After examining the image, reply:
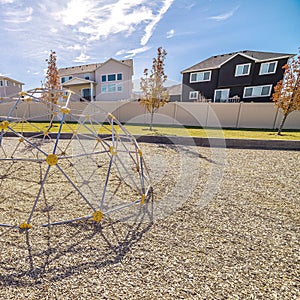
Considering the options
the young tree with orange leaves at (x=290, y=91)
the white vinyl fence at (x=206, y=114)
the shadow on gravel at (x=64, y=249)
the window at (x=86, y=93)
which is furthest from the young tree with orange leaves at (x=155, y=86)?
the window at (x=86, y=93)

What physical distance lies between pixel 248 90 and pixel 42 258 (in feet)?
77.4

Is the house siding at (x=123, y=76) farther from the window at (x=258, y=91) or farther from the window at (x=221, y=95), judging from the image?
the window at (x=258, y=91)

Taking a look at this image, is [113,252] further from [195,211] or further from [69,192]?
[69,192]

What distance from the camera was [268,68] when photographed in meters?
18.9

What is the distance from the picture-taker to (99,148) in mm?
7391

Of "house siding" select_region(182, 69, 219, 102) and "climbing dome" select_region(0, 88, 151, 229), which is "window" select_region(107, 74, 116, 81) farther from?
"climbing dome" select_region(0, 88, 151, 229)

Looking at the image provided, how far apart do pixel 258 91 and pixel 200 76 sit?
691cm

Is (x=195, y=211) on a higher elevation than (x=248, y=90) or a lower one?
lower

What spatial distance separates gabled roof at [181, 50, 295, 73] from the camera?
18.8 meters

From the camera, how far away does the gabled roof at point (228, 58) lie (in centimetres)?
1877

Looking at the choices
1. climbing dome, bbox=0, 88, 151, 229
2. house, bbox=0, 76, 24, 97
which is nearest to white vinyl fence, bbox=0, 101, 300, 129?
climbing dome, bbox=0, 88, 151, 229

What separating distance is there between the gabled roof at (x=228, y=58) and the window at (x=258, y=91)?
109 inches

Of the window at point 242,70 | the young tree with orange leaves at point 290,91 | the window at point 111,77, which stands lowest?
the young tree with orange leaves at point 290,91

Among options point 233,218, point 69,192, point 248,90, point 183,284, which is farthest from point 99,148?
point 248,90
